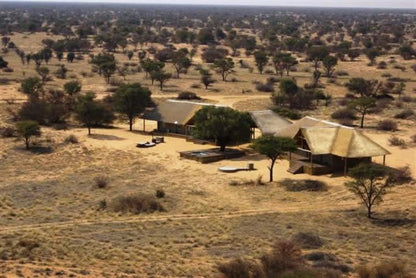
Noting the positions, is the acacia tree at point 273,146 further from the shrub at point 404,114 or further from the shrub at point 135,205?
the shrub at point 404,114

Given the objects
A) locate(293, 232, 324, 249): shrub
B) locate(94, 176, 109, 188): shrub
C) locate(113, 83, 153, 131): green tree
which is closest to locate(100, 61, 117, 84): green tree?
locate(113, 83, 153, 131): green tree

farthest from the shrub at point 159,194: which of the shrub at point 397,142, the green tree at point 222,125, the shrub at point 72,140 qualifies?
the shrub at point 397,142

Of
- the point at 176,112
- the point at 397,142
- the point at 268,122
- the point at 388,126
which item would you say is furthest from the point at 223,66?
the point at 397,142

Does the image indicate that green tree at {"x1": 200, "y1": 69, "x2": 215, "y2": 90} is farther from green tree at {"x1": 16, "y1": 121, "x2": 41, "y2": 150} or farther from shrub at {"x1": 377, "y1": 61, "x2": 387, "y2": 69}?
green tree at {"x1": 16, "y1": 121, "x2": 41, "y2": 150}

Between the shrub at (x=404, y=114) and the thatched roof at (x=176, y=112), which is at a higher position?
the thatched roof at (x=176, y=112)

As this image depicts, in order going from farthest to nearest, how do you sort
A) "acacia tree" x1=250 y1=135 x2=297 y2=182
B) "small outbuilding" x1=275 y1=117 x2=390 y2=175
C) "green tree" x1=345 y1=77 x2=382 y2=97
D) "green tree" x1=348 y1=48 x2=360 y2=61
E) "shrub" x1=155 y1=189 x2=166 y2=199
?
"green tree" x1=348 y1=48 x2=360 y2=61 → "green tree" x1=345 y1=77 x2=382 y2=97 → "small outbuilding" x1=275 y1=117 x2=390 y2=175 → "acacia tree" x1=250 y1=135 x2=297 y2=182 → "shrub" x1=155 y1=189 x2=166 y2=199

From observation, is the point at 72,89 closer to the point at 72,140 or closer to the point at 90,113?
the point at 90,113

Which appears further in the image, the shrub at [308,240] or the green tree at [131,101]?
the green tree at [131,101]
